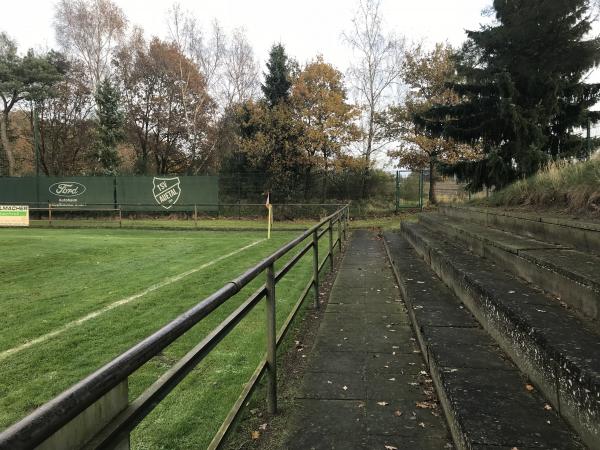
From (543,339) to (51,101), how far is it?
36.4 meters

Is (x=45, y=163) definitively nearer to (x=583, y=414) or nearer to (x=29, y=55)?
(x=29, y=55)

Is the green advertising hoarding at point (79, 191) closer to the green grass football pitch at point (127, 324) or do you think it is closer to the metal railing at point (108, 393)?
the green grass football pitch at point (127, 324)

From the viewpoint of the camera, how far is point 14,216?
63.0 ft

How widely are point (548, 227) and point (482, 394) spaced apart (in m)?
3.29

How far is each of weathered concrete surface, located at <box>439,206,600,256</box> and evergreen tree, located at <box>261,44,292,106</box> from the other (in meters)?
19.5

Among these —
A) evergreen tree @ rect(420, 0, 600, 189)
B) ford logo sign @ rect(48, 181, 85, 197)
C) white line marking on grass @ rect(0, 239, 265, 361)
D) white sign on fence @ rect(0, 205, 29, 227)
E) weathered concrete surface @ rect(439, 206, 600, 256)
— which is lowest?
white line marking on grass @ rect(0, 239, 265, 361)

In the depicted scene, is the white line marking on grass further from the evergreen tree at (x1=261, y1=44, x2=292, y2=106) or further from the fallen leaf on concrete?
the evergreen tree at (x1=261, y1=44, x2=292, y2=106)

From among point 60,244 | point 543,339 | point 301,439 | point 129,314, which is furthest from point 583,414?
point 60,244

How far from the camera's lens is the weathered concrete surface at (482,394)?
200 centimetres

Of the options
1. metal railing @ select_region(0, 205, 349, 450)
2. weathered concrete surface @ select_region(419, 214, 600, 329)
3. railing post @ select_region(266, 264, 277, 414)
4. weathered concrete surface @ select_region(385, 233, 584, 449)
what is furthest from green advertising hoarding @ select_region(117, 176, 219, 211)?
metal railing @ select_region(0, 205, 349, 450)

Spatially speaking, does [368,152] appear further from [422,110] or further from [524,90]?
[524,90]

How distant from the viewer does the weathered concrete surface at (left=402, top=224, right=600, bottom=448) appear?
1.92 meters

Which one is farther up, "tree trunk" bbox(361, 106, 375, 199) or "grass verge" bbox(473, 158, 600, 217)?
"tree trunk" bbox(361, 106, 375, 199)

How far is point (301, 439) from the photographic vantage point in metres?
2.38
